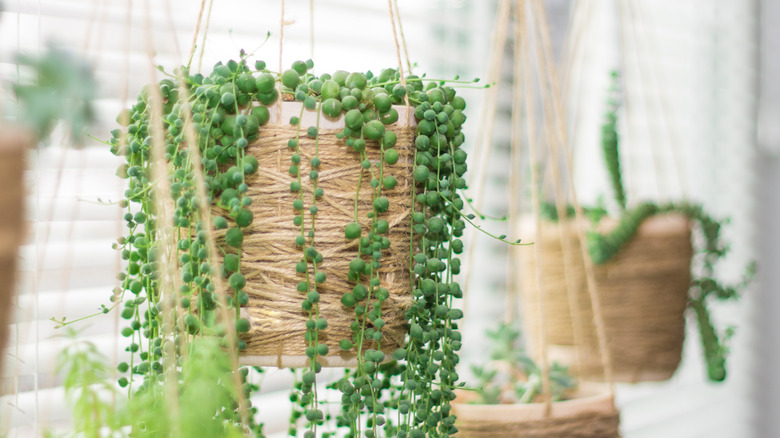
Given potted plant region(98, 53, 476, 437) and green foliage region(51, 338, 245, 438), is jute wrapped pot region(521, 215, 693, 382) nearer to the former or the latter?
potted plant region(98, 53, 476, 437)

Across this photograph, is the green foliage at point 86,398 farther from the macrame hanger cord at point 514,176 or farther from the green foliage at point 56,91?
the macrame hanger cord at point 514,176

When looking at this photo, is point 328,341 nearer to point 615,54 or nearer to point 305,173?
point 305,173

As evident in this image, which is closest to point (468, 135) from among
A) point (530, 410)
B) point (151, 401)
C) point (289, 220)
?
point (530, 410)

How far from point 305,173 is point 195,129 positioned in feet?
0.36

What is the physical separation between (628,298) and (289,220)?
0.88 meters

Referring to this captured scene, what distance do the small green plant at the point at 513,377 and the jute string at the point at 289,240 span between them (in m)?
0.43

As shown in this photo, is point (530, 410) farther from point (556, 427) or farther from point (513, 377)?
point (513, 377)

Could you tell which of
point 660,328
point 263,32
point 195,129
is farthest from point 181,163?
point 660,328

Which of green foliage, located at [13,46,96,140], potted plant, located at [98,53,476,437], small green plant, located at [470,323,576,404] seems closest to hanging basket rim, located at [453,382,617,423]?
small green plant, located at [470,323,576,404]

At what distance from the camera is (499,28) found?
116cm

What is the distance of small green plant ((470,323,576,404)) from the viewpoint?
109 cm

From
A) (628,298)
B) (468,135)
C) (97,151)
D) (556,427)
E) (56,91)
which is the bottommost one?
(556,427)

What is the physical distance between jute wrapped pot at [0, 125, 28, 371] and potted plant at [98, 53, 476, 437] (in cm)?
28

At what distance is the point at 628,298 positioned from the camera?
133cm
